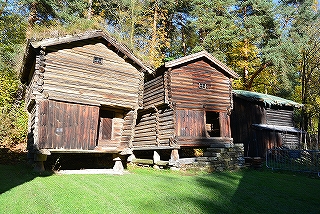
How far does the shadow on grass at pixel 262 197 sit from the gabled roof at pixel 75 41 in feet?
24.2

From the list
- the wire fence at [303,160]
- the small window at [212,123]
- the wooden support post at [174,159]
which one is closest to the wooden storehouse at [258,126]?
the small window at [212,123]

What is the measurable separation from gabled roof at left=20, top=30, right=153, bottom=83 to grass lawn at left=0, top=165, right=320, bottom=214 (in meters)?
5.66

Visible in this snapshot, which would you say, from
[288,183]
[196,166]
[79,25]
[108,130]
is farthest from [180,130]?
[79,25]

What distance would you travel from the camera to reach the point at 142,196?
826 cm

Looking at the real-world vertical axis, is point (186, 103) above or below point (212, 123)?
above

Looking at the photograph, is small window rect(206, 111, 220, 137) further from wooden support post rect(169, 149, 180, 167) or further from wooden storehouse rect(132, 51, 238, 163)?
wooden support post rect(169, 149, 180, 167)

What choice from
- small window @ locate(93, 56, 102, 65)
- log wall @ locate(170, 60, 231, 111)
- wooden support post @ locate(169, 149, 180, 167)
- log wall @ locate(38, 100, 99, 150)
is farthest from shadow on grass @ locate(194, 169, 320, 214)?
small window @ locate(93, 56, 102, 65)

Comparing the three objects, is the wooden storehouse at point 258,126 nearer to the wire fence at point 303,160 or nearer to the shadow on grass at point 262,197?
the wire fence at point 303,160

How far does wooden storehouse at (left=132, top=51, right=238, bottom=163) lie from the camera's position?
54.3ft

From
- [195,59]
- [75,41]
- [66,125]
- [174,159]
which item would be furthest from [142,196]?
[195,59]

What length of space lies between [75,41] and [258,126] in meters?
17.1

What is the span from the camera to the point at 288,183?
12.1 m

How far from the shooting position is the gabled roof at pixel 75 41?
459 inches

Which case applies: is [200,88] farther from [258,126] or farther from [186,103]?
[258,126]
